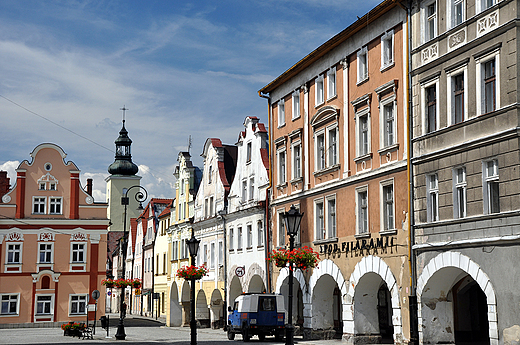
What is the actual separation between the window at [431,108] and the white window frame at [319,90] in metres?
9.55

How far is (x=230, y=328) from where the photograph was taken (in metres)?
36.6

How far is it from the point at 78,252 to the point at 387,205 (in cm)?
3869

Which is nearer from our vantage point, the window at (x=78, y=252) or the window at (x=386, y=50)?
the window at (x=386, y=50)

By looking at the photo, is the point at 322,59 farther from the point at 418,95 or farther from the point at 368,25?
the point at 418,95

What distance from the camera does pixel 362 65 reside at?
30.3 metres

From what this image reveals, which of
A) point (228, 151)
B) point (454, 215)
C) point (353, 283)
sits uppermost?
point (228, 151)

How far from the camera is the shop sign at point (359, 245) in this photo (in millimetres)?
27142

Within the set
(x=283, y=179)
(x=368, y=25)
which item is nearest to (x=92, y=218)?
Result: (x=283, y=179)

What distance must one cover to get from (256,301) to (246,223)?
9.50 metres

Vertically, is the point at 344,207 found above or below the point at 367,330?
above

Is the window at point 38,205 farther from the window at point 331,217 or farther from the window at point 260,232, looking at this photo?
the window at point 331,217

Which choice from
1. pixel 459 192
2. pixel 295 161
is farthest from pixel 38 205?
pixel 459 192

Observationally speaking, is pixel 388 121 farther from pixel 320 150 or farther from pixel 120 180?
pixel 120 180

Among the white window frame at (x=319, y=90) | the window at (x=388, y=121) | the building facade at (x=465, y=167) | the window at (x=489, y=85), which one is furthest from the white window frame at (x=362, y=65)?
the window at (x=489, y=85)
